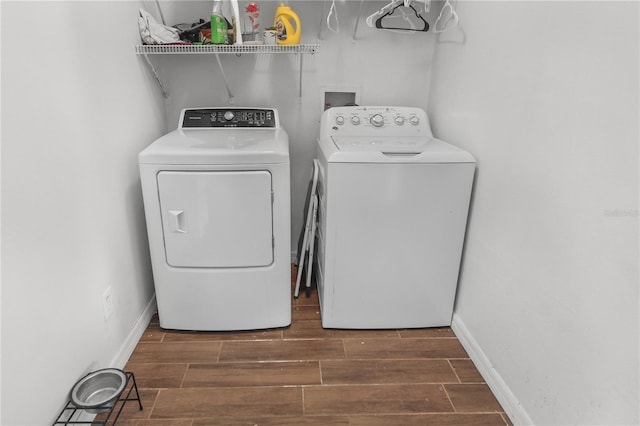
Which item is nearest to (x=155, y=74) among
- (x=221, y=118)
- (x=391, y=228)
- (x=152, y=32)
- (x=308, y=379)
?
(x=152, y=32)

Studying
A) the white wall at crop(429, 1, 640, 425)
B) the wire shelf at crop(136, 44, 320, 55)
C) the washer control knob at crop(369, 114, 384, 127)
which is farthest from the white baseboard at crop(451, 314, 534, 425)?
the wire shelf at crop(136, 44, 320, 55)

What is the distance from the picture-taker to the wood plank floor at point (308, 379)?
4.85 feet

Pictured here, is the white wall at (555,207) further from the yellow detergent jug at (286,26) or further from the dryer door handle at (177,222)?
the dryer door handle at (177,222)

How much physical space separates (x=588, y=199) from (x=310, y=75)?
1681 mm

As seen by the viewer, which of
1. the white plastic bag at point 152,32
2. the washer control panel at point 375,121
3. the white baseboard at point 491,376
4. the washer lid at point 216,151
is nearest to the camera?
the white baseboard at point 491,376

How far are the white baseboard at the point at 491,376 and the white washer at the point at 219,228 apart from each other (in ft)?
2.79

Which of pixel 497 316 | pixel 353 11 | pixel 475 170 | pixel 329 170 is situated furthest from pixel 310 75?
pixel 497 316

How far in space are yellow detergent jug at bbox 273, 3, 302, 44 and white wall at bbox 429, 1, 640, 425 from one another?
2.80 feet

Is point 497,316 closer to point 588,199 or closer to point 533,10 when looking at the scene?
point 588,199

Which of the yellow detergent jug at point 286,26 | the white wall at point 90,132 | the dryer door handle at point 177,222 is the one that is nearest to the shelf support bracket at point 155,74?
the white wall at point 90,132

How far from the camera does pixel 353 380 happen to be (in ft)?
5.44

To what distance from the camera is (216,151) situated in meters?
1.66

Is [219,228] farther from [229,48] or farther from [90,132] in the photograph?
[229,48]

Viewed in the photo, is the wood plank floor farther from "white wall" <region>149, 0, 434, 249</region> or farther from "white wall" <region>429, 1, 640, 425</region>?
"white wall" <region>149, 0, 434, 249</region>
